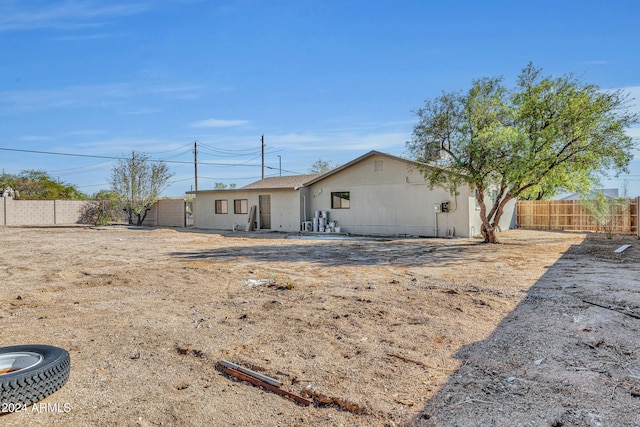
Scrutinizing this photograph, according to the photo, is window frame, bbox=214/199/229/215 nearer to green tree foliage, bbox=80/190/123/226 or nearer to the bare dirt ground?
green tree foliage, bbox=80/190/123/226

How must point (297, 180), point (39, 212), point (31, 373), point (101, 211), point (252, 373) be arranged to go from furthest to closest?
1. point (101, 211)
2. point (39, 212)
3. point (297, 180)
4. point (252, 373)
5. point (31, 373)

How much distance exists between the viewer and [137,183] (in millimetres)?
29281

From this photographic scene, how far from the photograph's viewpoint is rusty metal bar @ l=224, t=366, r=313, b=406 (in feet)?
9.26

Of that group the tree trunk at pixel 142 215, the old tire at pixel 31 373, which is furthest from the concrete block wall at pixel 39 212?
the old tire at pixel 31 373

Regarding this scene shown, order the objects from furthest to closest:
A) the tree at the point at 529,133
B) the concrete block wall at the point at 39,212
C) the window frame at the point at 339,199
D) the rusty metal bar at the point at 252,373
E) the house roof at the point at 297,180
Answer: the concrete block wall at the point at 39,212 → the window frame at the point at 339,199 → the house roof at the point at 297,180 → the tree at the point at 529,133 → the rusty metal bar at the point at 252,373

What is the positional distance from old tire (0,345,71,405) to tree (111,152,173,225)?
28.1 metres

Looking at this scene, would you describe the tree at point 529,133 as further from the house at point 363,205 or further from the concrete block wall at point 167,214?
the concrete block wall at point 167,214

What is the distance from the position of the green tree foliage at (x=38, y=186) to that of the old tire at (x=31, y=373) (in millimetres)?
40022

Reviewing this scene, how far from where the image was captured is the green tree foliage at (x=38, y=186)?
38188 mm

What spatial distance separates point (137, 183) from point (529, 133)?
26312 mm

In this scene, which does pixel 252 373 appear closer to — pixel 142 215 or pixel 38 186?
pixel 142 215

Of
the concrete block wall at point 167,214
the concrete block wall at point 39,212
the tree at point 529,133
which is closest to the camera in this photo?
the tree at point 529,133

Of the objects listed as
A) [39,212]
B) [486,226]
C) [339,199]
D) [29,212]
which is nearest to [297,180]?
[339,199]

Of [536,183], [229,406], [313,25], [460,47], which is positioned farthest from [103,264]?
[536,183]
